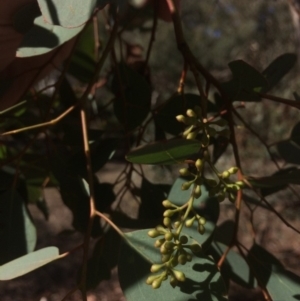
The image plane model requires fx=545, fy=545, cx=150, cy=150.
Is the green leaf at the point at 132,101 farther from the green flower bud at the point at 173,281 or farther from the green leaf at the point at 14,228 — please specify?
the green flower bud at the point at 173,281

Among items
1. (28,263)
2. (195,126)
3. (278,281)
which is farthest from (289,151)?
(28,263)

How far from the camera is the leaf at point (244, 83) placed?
0.65 meters

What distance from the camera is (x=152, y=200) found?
0.79 meters

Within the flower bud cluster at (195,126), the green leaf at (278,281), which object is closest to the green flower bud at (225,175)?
the flower bud cluster at (195,126)

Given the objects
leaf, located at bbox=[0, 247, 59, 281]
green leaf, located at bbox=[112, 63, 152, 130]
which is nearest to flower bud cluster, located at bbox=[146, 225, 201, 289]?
leaf, located at bbox=[0, 247, 59, 281]

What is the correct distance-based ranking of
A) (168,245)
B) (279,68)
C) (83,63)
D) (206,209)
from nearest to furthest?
(168,245) < (206,209) < (279,68) < (83,63)

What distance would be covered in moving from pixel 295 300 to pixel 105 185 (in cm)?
32

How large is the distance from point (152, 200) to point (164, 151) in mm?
295

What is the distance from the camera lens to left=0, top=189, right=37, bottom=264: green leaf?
64 cm

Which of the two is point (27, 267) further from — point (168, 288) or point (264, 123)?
point (264, 123)

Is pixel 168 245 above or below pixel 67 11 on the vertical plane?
below

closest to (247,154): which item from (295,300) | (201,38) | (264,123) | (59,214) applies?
(264,123)

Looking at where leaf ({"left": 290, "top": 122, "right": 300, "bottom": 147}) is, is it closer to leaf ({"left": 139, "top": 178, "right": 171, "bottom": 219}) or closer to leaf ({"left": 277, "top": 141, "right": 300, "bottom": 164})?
leaf ({"left": 277, "top": 141, "right": 300, "bottom": 164})

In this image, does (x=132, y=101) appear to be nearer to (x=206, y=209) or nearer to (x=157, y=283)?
(x=206, y=209)
